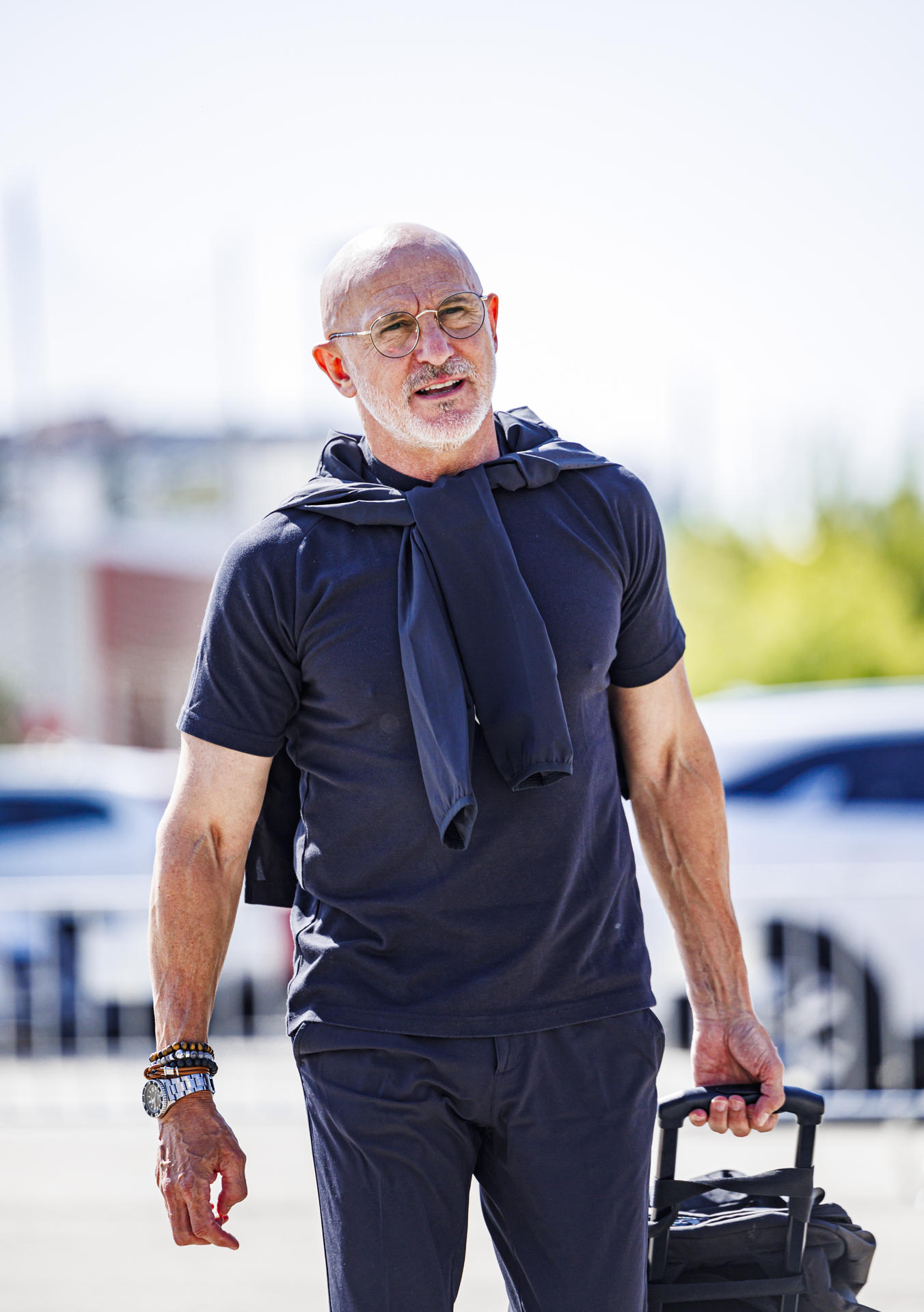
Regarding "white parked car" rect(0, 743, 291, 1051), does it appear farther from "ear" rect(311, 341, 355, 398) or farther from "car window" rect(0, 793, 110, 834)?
"ear" rect(311, 341, 355, 398)

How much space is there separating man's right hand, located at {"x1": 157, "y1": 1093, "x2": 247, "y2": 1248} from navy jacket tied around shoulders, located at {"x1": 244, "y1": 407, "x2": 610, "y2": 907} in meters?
0.38

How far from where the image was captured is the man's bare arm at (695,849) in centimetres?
257

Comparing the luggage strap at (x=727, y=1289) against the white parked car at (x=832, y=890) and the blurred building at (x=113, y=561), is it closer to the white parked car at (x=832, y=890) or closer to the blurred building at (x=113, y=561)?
the white parked car at (x=832, y=890)

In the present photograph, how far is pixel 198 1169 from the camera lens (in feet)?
7.26

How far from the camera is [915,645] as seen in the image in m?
27.8

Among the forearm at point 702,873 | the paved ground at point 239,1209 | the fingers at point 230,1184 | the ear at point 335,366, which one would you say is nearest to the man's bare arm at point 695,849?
the forearm at point 702,873

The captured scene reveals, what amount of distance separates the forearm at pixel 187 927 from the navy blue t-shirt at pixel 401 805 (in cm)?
14

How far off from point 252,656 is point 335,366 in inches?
23.1

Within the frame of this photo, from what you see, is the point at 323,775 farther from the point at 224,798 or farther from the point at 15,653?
the point at 15,653

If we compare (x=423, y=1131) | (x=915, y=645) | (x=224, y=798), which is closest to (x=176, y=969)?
(x=224, y=798)

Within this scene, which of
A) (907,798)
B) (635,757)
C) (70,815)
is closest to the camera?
(635,757)

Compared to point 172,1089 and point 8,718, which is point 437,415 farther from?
point 8,718

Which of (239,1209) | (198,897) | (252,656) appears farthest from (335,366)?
(239,1209)

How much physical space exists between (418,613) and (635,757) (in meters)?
0.57
